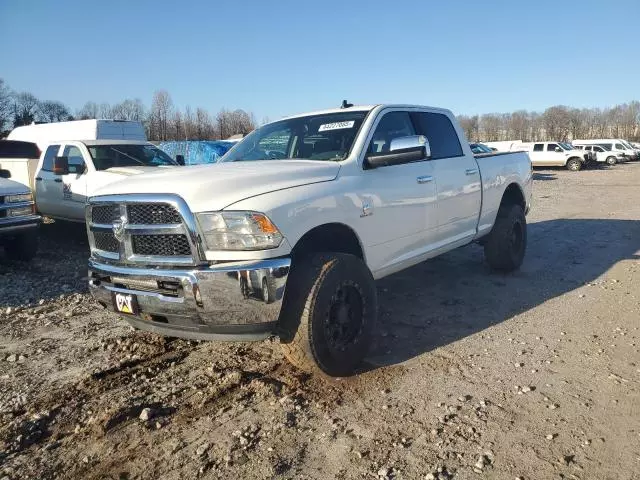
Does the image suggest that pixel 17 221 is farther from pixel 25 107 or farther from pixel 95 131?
pixel 25 107

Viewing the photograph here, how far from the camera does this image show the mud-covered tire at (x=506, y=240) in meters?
5.94

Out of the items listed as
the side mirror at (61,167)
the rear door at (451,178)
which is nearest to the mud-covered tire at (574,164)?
the rear door at (451,178)

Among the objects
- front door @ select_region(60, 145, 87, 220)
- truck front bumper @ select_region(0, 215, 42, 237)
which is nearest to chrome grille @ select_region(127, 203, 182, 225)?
truck front bumper @ select_region(0, 215, 42, 237)

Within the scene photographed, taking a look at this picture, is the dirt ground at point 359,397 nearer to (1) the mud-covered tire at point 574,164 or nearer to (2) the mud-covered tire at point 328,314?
(2) the mud-covered tire at point 328,314

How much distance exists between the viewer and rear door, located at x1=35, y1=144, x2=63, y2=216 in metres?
9.13

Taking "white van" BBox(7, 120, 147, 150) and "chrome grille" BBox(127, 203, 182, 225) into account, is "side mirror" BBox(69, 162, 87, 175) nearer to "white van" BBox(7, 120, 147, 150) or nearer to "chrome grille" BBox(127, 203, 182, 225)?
"white van" BBox(7, 120, 147, 150)

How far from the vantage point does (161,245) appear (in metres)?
3.18

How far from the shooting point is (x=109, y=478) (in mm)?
2492

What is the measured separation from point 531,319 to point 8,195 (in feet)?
21.2

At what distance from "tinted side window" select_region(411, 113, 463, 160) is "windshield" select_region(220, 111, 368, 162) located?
0.87 meters

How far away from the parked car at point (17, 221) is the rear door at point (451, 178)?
5285 millimetres

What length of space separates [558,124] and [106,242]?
100m

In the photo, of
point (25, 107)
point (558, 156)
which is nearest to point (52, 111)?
point (25, 107)

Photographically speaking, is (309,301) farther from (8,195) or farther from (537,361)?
(8,195)
